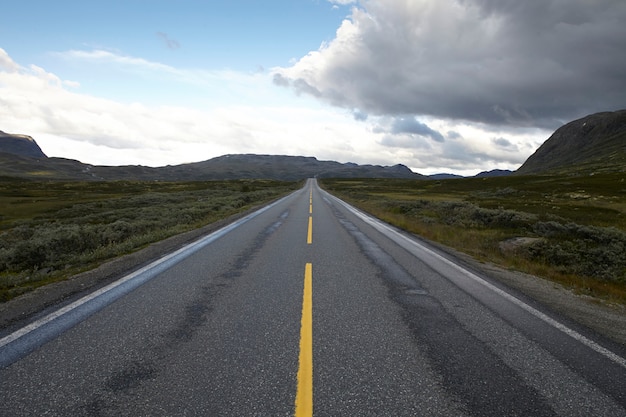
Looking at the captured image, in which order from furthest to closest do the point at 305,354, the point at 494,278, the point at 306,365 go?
the point at 494,278, the point at 305,354, the point at 306,365

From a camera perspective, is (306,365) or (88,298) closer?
(306,365)

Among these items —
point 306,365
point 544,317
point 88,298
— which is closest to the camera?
point 306,365

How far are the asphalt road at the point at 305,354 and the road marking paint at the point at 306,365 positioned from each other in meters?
0.02

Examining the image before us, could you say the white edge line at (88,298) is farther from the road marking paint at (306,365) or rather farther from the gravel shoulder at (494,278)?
the road marking paint at (306,365)

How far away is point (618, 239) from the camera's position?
13203 millimetres

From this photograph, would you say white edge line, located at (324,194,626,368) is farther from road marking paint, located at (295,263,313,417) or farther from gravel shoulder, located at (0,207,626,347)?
road marking paint, located at (295,263,313,417)

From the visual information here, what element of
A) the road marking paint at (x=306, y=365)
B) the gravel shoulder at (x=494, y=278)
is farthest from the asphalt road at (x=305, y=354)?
the gravel shoulder at (x=494, y=278)

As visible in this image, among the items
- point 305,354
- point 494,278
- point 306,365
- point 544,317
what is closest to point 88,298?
point 305,354

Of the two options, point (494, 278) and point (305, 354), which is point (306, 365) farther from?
point (494, 278)

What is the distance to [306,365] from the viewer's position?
3.83 metres

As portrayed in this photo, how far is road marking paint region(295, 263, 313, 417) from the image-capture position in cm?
313

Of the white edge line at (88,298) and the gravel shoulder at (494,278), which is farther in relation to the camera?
the gravel shoulder at (494,278)

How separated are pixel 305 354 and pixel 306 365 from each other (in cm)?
24

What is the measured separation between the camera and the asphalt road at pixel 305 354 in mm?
3221
